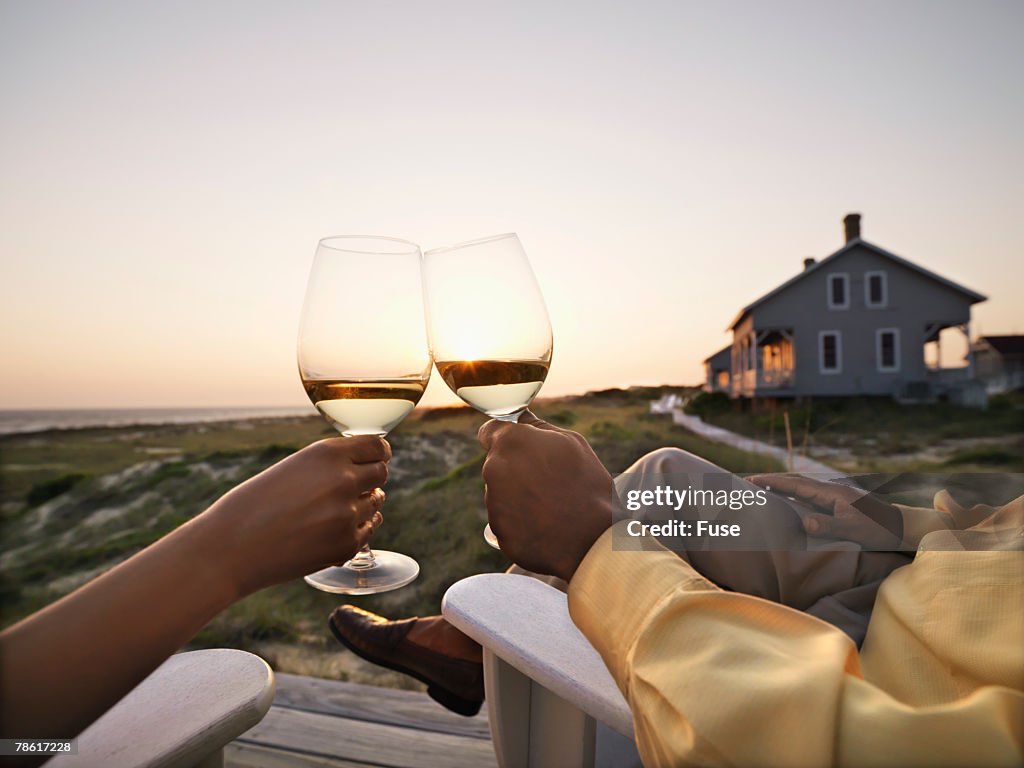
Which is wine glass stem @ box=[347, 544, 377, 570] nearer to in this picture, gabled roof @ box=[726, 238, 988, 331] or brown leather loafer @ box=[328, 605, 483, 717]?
brown leather loafer @ box=[328, 605, 483, 717]

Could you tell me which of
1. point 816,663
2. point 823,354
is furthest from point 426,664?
point 823,354

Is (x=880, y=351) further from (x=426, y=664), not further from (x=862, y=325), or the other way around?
(x=426, y=664)

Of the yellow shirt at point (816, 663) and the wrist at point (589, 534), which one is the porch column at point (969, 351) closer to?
the yellow shirt at point (816, 663)

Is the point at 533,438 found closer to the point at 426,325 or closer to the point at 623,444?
the point at 426,325

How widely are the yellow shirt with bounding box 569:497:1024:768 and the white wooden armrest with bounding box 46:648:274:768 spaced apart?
1.60 ft

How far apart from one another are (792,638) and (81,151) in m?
8.20

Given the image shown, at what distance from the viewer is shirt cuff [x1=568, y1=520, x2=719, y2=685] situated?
77 cm

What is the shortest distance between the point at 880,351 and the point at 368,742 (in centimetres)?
2109

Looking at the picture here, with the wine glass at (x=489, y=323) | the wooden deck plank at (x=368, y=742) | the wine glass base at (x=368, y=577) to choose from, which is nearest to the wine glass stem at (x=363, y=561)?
the wine glass base at (x=368, y=577)

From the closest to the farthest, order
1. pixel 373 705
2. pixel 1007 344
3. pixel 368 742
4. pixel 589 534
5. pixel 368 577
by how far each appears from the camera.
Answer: pixel 589 534 → pixel 368 577 → pixel 368 742 → pixel 373 705 → pixel 1007 344

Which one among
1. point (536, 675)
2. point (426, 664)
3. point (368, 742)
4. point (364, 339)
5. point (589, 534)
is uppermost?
point (364, 339)

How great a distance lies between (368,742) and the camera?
2217 millimetres

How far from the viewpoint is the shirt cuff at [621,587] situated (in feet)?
2.51

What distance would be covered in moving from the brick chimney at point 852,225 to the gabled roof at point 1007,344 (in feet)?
95.4
